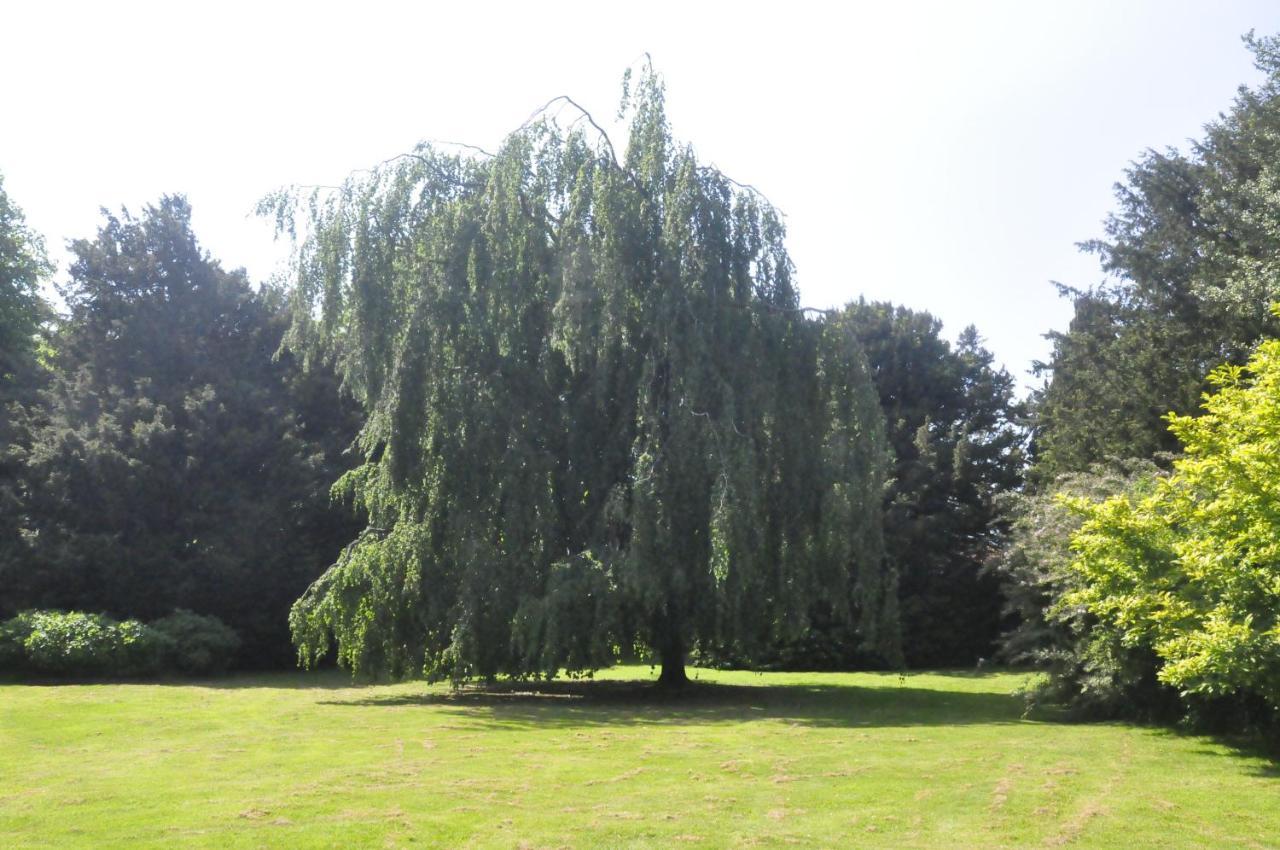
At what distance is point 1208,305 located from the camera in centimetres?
2350

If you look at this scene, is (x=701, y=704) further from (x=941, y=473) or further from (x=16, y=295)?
(x=16, y=295)

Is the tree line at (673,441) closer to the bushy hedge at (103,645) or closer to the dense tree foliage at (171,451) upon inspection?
the dense tree foliage at (171,451)

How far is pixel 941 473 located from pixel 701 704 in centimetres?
1861

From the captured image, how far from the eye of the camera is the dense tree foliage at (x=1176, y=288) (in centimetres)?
2128

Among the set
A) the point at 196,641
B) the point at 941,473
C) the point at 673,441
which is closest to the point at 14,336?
the point at 196,641

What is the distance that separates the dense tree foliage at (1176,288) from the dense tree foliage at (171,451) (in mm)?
18937

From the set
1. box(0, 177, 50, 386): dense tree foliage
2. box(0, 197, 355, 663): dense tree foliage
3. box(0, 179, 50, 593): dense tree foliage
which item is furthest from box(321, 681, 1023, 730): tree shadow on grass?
box(0, 177, 50, 386): dense tree foliage

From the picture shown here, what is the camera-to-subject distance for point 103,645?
2328 centimetres

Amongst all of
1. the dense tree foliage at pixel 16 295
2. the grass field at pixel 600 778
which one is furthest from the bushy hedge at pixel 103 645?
the dense tree foliage at pixel 16 295

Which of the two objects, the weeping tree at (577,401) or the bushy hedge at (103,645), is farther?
the bushy hedge at (103,645)

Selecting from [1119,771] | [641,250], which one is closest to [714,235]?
[641,250]

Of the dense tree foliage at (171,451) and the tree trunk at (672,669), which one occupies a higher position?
the dense tree foliage at (171,451)

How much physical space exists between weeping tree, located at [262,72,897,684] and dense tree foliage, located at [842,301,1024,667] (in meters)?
14.3

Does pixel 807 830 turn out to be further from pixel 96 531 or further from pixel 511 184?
pixel 96 531
